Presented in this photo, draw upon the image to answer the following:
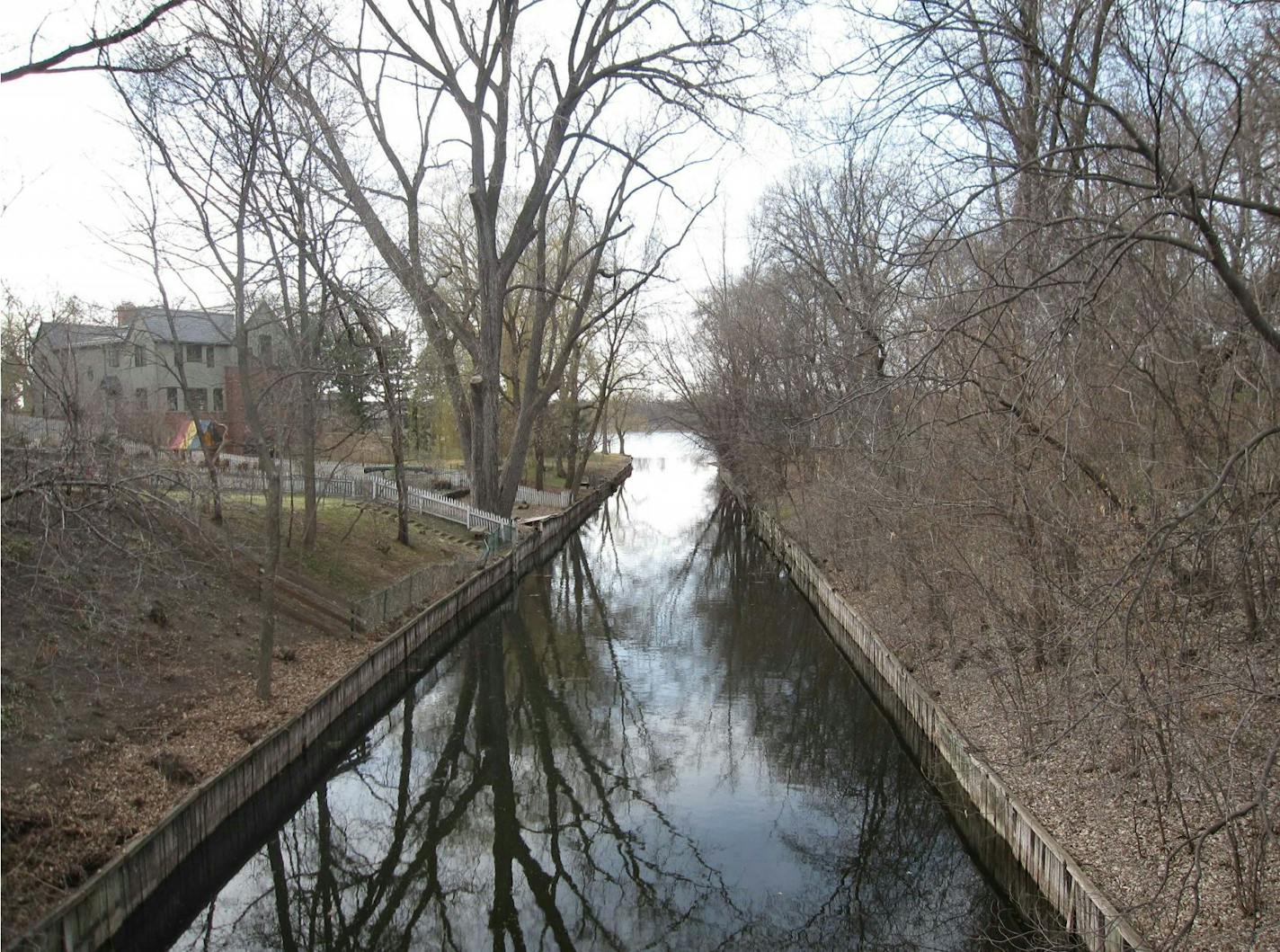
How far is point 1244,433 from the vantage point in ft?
31.6

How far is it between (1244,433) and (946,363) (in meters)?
3.75

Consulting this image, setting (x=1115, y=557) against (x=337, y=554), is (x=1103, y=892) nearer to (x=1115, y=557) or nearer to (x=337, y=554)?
(x=1115, y=557)

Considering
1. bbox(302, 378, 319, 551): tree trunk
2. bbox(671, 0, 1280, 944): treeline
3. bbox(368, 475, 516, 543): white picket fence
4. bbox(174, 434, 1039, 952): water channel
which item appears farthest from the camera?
bbox(368, 475, 516, 543): white picket fence

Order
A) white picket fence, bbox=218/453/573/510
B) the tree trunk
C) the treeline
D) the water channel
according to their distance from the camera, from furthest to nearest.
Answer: white picket fence, bbox=218/453/573/510 < the tree trunk < the water channel < the treeline

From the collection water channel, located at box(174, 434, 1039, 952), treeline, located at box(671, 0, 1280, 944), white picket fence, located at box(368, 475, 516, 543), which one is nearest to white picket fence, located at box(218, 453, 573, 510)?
white picket fence, located at box(368, 475, 516, 543)

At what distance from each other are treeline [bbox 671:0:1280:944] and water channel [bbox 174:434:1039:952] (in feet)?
6.83

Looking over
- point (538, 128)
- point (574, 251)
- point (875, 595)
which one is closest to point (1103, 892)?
point (875, 595)

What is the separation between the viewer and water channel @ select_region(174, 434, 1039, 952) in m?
9.41

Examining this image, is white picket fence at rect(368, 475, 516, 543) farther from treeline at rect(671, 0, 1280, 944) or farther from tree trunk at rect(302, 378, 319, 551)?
treeline at rect(671, 0, 1280, 944)

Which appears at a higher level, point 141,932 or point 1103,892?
point 1103,892

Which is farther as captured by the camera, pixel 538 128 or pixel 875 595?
pixel 538 128

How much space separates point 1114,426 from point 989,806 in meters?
4.40

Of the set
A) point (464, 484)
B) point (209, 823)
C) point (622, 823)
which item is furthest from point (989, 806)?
point (464, 484)

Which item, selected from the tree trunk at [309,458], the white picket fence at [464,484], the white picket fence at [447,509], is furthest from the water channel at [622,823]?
the white picket fence at [464,484]
